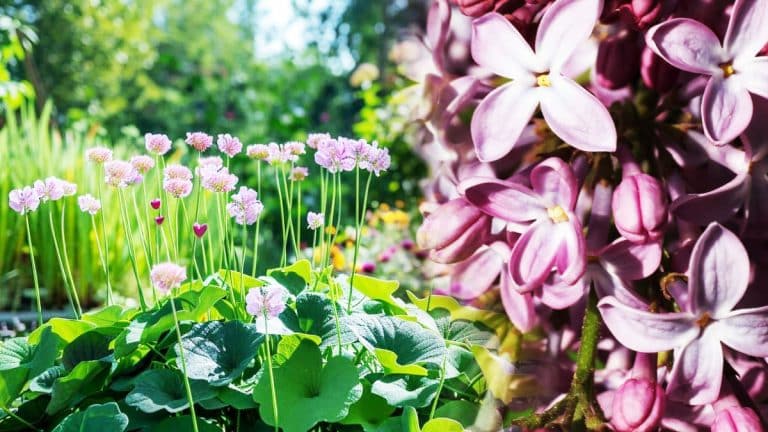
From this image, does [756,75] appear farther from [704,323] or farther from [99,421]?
[99,421]

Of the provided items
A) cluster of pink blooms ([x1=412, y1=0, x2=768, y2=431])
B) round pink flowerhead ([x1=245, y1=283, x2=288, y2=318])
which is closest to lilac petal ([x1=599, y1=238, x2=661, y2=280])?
cluster of pink blooms ([x1=412, y1=0, x2=768, y2=431])

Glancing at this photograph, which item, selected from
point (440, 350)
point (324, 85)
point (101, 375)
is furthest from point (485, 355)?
point (324, 85)

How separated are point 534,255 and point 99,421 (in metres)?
0.36

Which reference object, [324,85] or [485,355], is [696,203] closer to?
[485,355]

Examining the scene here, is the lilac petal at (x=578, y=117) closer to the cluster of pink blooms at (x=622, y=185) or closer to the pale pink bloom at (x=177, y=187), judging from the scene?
the cluster of pink blooms at (x=622, y=185)

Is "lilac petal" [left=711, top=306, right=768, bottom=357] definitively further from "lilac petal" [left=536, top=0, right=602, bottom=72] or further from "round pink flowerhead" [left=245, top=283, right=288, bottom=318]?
"round pink flowerhead" [left=245, top=283, right=288, bottom=318]

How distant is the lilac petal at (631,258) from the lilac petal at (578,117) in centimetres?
4

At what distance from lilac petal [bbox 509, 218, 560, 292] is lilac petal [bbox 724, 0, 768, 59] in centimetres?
8

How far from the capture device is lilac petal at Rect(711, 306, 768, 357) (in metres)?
0.23

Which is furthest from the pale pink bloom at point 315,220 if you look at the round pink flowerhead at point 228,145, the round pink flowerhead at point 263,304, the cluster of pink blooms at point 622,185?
the cluster of pink blooms at point 622,185

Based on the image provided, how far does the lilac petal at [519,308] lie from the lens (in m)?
0.26

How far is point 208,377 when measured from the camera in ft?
1.78

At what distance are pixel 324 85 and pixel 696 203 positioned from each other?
661 centimetres

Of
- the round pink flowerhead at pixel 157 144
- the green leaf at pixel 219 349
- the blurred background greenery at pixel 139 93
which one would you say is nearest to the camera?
the green leaf at pixel 219 349
